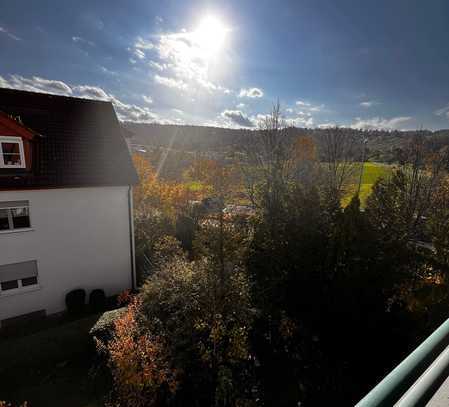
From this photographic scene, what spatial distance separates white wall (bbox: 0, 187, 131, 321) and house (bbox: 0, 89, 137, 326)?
39mm

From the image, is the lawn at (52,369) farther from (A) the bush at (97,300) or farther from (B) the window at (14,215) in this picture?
(B) the window at (14,215)

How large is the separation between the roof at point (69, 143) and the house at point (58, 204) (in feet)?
0.14

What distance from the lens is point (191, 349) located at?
798cm

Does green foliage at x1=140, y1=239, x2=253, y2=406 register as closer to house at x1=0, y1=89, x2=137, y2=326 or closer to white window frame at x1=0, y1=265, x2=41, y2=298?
house at x1=0, y1=89, x2=137, y2=326

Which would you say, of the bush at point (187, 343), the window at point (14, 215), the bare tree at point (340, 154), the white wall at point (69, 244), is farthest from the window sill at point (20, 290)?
the bare tree at point (340, 154)

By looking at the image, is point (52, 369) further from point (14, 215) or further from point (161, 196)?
point (161, 196)

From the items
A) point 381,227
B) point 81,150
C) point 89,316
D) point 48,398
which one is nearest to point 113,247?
point 89,316

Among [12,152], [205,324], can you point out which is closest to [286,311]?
[205,324]

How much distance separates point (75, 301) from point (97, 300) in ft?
3.23

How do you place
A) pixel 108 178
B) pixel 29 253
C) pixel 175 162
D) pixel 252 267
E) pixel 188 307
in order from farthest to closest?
pixel 175 162
pixel 108 178
pixel 29 253
pixel 252 267
pixel 188 307

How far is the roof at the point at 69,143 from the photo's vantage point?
A: 12.1 m

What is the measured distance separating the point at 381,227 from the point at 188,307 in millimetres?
8081

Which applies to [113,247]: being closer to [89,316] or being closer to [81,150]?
[89,316]

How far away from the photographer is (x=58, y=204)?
1208 centimetres
